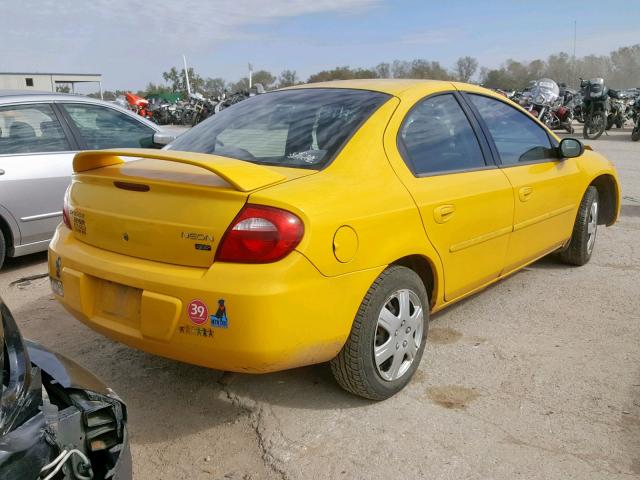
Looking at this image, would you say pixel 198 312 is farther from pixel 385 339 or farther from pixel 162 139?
pixel 162 139

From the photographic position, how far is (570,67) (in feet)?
204

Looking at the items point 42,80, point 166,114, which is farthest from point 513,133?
point 42,80

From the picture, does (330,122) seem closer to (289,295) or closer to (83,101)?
(289,295)

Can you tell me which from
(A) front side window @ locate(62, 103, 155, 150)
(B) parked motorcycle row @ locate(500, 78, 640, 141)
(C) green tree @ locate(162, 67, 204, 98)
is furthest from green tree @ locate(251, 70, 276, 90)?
(A) front side window @ locate(62, 103, 155, 150)

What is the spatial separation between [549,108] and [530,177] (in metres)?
14.2

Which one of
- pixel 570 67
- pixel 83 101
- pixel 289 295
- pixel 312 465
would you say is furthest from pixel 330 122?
pixel 570 67

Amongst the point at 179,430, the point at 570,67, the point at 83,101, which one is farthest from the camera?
the point at 570,67

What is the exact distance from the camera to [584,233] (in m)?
4.88

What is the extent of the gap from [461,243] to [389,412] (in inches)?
39.7

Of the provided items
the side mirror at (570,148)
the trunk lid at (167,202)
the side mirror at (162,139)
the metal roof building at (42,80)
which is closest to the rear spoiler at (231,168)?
the trunk lid at (167,202)

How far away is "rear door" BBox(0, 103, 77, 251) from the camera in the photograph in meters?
5.00

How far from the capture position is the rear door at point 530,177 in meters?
3.85

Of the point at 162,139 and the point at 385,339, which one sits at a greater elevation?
the point at 162,139

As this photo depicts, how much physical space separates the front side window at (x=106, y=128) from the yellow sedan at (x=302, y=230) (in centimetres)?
247
